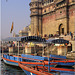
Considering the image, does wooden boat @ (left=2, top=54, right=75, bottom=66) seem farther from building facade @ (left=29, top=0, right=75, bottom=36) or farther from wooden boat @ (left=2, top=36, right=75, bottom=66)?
building facade @ (left=29, top=0, right=75, bottom=36)

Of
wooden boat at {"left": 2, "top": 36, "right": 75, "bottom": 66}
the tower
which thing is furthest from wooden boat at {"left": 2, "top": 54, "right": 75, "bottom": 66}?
the tower

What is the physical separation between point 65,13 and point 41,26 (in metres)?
16.3

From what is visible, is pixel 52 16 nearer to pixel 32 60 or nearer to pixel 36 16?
pixel 36 16

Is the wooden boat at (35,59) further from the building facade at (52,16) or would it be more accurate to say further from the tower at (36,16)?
the tower at (36,16)

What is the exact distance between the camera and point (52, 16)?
57688 mm

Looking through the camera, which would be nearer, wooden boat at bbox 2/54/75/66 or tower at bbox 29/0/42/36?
wooden boat at bbox 2/54/75/66

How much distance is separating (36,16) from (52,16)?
7466 mm

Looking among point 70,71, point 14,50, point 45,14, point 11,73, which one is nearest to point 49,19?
point 45,14

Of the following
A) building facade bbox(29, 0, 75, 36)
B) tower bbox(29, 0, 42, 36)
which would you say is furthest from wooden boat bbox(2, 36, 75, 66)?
tower bbox(29, 0, 42, 36)

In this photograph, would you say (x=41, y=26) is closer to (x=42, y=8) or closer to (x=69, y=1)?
(x=42, y=8)

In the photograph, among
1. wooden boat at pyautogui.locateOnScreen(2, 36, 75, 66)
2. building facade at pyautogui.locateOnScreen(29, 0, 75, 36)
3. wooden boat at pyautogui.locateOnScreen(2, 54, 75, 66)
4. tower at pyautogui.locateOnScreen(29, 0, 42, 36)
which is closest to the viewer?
wooden boat at pyautogui.locateOnScreen(2, 54, 75, 66)

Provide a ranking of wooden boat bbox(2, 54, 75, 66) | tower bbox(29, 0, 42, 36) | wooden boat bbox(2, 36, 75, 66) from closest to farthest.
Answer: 1. wooden boat bbox(2, 54, 75, 66)
2. wooden boat bbox(2, 36, 75, 66)
3. tower bbox(29, 0, 42, 36)

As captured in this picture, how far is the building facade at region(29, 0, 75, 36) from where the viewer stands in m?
48.0

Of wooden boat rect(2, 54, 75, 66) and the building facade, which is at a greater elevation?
the building facade
